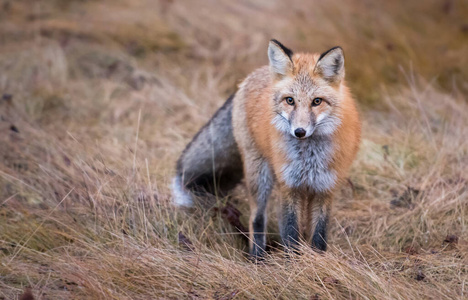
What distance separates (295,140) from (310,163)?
0.66 ft

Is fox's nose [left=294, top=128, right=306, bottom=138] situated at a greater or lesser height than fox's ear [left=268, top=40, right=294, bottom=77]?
lesser

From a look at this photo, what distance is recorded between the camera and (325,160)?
3580 mm

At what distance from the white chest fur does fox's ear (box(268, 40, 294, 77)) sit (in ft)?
1.60

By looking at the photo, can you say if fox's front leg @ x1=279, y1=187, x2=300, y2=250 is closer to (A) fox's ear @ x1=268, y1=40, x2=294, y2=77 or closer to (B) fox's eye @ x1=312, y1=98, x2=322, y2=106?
(B) fox's eye @ x1=312, y1=98, x2=322, y2=106

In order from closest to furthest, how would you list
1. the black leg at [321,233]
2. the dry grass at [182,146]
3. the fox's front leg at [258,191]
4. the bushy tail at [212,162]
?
the dry grass at [182,146] → the black leg at [321,233] → the fox's front leg at [258,191] → the bushy tail at [212,162]

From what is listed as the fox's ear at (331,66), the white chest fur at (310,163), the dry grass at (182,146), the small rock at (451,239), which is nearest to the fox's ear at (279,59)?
the fox's ear at (331,66)

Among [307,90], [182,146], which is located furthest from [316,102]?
[182,146]

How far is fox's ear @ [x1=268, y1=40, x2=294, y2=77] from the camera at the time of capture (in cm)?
350

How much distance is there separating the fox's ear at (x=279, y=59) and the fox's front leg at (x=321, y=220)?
3.16 ft

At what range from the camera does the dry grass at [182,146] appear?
3.11 m

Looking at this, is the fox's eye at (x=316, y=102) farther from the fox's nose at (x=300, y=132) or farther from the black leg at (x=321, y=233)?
the black leg at (x=321, y=233)

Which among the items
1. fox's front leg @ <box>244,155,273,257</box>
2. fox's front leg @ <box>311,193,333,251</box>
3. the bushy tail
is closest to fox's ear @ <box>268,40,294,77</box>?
fox's front leg @ <box>244,155,273,257</box>

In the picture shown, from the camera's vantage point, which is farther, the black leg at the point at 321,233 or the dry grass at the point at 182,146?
the black leg at the point at 321,233

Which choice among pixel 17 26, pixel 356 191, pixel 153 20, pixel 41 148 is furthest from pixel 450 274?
pixel 17 26
